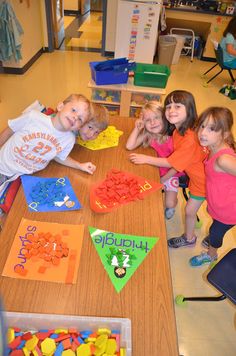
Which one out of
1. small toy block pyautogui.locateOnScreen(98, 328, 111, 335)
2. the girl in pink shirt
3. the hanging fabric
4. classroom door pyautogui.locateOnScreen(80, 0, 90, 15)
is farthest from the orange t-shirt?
classroom door pyautogui.locateOnScreen(80, 0, 90, 15)

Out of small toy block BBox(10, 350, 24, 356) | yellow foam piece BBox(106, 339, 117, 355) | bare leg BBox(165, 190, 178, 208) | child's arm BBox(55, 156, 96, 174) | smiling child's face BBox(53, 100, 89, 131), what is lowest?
bare leg BBox(165, 190, 178, 208)

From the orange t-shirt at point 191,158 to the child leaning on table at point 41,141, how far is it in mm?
503

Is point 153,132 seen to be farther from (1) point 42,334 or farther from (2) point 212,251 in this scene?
(1) point 42,334

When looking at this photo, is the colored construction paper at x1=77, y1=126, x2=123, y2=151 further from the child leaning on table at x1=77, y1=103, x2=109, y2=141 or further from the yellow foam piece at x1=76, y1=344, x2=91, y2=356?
the yellow foam piece at x1=76, y1=344, x2=91, y2=356

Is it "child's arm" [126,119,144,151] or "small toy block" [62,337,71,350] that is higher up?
"small toy block" [62,337,71,350]

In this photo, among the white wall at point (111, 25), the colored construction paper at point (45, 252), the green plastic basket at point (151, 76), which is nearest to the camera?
the colored construction paper at point (45, 252)

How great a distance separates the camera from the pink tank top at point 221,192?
142 cm

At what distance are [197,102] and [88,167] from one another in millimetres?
3186

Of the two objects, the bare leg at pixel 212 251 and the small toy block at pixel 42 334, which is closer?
the small toy block at pixel 42 334

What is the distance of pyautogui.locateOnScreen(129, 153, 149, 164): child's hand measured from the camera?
1.53 metres

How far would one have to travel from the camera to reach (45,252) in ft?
3.32

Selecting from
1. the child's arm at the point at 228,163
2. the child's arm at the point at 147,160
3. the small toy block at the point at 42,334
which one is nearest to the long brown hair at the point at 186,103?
the child's arm at the point at 147,160

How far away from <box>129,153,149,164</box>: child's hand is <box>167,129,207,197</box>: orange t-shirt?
0.14 meters

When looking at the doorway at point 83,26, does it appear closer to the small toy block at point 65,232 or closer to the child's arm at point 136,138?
the child's arm at point 136,138
